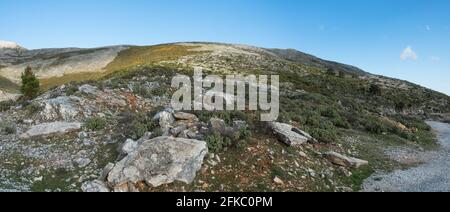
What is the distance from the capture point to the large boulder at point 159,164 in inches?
531

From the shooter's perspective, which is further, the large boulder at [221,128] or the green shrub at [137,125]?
the green shrub at [137,125]

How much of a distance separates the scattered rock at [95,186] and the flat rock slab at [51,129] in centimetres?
564

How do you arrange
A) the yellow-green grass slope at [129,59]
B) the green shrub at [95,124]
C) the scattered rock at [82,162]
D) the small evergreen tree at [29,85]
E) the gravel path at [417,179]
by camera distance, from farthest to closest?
1. the yellow-green grass slope at [129,59]
2. the small evergreen tree at [29,85]
3. the green shrub at [95,124]
4. the scattered rock at [82,162]
5. the gravel path at [417,179]

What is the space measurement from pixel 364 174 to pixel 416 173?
259 centimetres

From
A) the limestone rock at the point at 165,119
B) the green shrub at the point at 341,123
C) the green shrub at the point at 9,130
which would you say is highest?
the limestone rock at the point at 165,119

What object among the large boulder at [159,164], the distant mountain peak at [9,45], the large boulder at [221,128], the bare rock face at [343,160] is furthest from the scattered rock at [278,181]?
the distant mountain peak at [9,45]

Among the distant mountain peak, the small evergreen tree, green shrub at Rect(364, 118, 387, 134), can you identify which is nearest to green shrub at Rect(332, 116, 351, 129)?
green shrub at Rect(364, 118, 387, 134)

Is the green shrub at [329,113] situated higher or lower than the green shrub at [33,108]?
lower

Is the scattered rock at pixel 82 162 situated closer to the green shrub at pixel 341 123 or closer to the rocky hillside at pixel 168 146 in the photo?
the rocky hillside at pixel 168 146

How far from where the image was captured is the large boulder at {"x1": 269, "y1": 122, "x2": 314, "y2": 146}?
1808cm

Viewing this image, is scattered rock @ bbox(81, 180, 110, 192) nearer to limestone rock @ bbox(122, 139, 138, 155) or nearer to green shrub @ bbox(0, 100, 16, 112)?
limestone rock @ bbox(122, 139, 138, 155)

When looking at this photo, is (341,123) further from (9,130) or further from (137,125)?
(9,130)

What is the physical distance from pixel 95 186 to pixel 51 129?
653 cm

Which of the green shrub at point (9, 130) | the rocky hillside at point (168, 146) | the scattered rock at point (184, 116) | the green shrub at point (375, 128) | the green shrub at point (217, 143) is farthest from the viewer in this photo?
the green shrub at point (375, 128)
